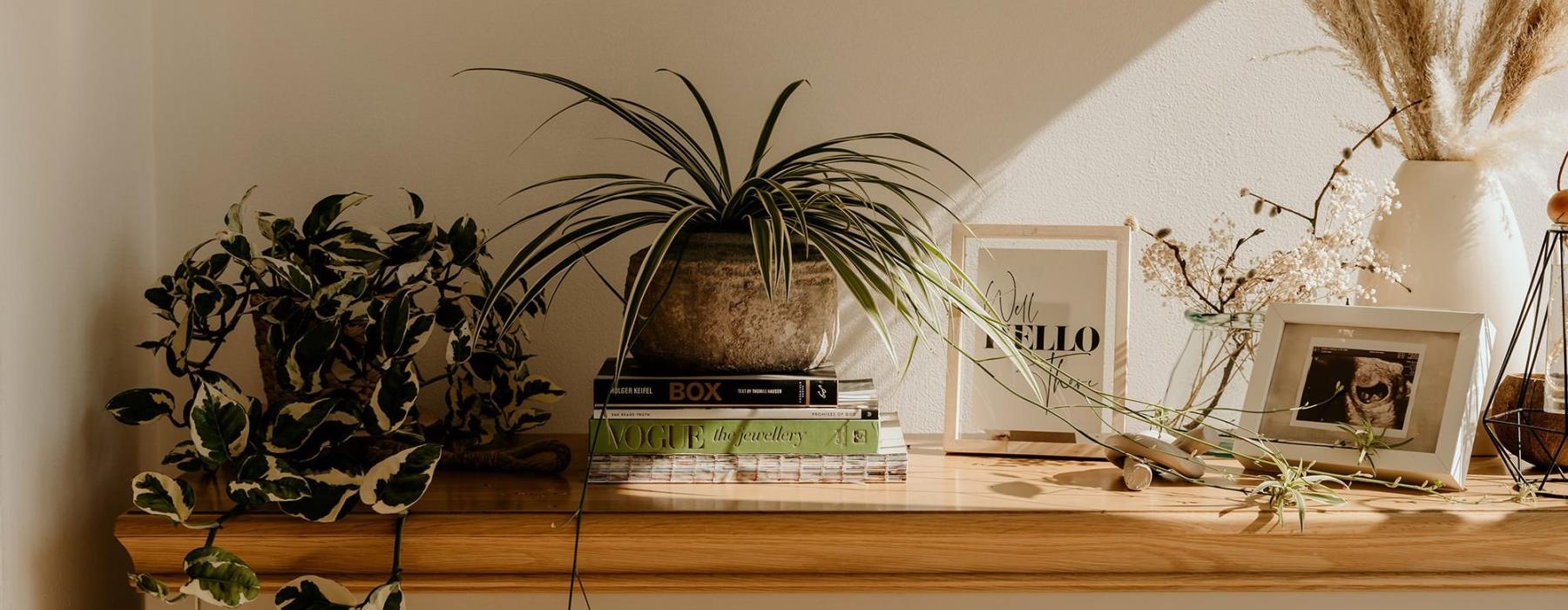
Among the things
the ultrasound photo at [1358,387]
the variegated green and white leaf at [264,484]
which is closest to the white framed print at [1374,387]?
the ultrasound photo at [1358,387]

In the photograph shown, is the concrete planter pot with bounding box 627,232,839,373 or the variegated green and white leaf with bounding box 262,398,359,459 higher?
the concrete planter pot with bounding box 627,232,839,373

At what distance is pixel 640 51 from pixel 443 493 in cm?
64

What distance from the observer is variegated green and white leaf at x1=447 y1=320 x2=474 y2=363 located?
44.8 inches

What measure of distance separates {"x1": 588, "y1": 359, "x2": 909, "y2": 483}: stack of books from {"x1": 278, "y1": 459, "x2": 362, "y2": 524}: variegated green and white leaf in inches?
9.8

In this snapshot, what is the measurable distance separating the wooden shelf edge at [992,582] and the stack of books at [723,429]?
134 mm

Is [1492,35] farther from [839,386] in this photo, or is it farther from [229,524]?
[229,524]

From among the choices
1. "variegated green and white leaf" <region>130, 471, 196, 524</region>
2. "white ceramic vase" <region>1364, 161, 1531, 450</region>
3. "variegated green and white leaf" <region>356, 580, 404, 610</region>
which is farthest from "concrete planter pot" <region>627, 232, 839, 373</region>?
"white ceramic vase" <region>1364, 161, 1531, 450</region>

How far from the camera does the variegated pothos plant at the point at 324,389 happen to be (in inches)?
40.0

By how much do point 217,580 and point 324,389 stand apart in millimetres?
245

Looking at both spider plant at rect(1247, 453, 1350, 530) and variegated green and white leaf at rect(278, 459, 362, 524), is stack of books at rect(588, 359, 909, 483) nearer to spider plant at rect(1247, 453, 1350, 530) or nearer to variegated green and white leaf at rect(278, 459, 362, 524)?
variegated green and white leaf at rect(278, 459, 362, 524)

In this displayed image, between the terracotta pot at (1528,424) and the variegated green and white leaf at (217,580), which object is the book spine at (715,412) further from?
the terracotta pot at (1528,424)

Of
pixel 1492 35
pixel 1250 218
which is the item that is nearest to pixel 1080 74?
pixel 1250 218

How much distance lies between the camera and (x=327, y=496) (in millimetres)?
1023

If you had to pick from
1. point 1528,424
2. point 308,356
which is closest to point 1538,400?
point 1528,424
